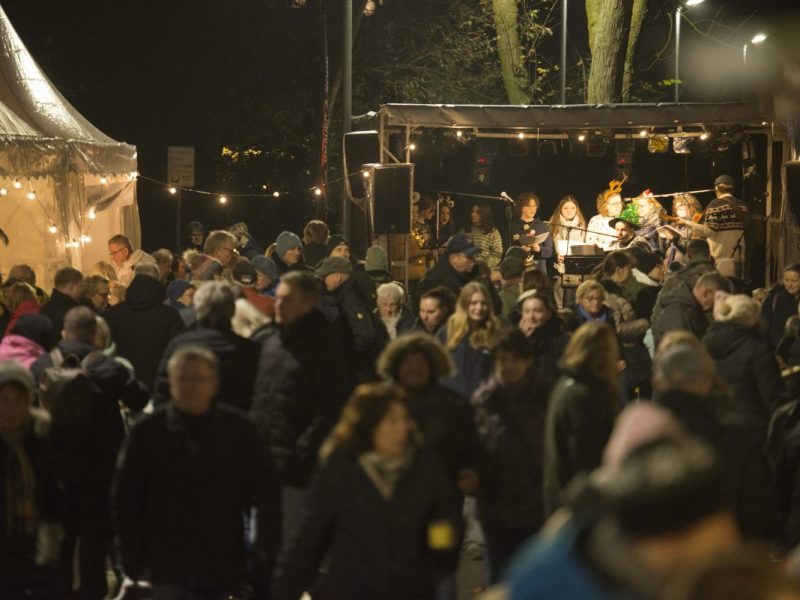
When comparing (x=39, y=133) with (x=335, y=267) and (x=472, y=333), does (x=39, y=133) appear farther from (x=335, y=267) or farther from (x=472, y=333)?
(x=472, y=333)

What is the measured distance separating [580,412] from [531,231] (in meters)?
15.1

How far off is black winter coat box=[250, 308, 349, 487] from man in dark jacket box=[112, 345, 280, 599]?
3.75 feet

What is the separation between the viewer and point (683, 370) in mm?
5840

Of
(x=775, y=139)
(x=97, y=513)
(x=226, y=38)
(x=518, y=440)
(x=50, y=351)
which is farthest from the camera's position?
(x=226, y=38)

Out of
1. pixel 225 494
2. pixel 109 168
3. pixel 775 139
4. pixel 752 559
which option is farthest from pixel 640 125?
pixel 752 559

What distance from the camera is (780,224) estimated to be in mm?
18641

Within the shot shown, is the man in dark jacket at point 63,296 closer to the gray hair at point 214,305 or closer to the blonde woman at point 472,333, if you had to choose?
the blonde woman at point 472,333

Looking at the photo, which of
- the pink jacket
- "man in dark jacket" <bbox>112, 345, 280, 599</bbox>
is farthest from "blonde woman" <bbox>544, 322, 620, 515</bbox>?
the pink jacket

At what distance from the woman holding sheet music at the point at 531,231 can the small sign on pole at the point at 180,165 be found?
242 inches

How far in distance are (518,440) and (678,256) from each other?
1326 centimetres

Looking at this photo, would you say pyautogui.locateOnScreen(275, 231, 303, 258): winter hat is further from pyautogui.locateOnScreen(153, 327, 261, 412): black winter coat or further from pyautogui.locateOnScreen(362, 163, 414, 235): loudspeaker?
pyautogui.locateOnScreen(153, 327, 261, 412): black winter coat

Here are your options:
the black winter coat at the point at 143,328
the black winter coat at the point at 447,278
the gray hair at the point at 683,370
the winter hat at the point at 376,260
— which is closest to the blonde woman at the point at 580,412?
the gray hair at the point at 683,370

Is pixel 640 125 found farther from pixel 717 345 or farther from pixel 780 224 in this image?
pixel 717 345

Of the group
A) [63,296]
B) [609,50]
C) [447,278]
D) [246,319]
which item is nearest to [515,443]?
[246,319]
